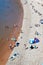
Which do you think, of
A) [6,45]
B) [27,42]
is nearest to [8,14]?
[6,45]

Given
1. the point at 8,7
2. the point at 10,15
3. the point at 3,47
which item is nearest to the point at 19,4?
the point at 8,7

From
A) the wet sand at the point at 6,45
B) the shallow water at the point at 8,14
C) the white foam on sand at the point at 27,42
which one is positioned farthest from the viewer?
the shallow water at the point at 8,14

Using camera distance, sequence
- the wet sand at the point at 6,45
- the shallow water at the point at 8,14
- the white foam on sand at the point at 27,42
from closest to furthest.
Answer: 1. the white foam on sand at the point at 27,42
2. the wet sand at the point at 6,45
3. the shallow water at the point at 8,14

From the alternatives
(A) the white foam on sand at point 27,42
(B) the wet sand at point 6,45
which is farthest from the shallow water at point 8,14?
(A) the white foam on sand at point 27,42

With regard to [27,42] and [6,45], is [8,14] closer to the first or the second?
[6,45]

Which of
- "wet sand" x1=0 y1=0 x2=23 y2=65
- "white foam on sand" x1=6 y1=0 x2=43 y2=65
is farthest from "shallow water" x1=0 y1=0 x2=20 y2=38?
"white foam on sand" x1=6 y1=0 x2=43 y2=65

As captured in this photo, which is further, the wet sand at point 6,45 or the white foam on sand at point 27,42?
the wet sand at point 6,45

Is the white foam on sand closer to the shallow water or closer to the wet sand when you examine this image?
the wet sand

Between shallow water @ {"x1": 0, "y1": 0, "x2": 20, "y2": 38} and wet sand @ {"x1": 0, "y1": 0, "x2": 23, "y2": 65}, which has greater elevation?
shallow water @ {"x1": 0, "y1": 0, "x2": 20, "y2": 38}

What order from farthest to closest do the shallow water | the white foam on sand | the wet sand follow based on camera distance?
the shallow water → the wet sand → the white foam on sand

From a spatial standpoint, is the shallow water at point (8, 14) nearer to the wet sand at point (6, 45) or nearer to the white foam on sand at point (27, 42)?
the wet sand at point (6, 45)
